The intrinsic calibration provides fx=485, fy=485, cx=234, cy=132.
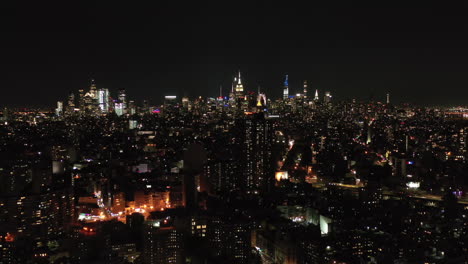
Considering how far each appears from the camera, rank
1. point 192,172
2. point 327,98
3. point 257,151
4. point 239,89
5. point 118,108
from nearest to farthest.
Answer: point 192,172, point 257,151, point 239,89, point 118,108, point 327,98

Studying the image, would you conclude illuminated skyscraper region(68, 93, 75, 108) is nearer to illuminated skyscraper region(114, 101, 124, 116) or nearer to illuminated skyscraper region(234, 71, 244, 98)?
illuminated skyscraper region(114, 101, 124, 116)

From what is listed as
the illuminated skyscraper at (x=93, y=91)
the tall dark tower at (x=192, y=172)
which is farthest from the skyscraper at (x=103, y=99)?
the tall dark tower at (x=192, y=172)

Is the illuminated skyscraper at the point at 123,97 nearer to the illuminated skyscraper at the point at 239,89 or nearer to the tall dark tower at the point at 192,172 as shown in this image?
the illuminated skyscraper at the point at 239,89

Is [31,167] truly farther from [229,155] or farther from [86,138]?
[86,138]

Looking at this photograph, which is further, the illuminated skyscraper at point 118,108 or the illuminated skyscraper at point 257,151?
the illuminated skyscraper at point 118,108

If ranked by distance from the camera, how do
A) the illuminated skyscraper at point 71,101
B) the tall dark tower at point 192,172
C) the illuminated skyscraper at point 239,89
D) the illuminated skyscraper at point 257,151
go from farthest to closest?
1. the illuminated skyscraper at point 71,101
2. the illuminated skyscraper at point 239,89
3. the illuminated skyscraper at point 257,151
4. the tall dark tower at point 192,172

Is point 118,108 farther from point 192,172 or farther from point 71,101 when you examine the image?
point 192,172

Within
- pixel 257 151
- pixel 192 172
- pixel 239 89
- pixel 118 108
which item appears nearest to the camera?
pixel 192 172

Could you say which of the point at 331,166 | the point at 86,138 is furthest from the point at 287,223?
the point at 86,138

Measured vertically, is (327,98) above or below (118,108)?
above

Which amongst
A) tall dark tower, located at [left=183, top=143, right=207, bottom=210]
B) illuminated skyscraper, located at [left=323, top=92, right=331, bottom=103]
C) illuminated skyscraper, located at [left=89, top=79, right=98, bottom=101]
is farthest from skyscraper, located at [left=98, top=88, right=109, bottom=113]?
tall dark tower, located at [left=183, top=143, right=207, bottom=210]

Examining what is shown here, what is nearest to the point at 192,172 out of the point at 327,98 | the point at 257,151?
the point at 257,151
